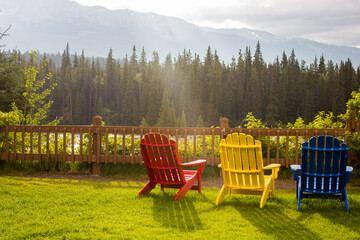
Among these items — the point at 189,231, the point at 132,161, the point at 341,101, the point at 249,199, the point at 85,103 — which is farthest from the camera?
the point at 85,103

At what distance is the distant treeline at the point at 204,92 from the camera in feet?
285

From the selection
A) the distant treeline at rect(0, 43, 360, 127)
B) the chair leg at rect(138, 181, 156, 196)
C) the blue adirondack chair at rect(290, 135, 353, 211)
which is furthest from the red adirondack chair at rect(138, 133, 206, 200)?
the distant treeline at rect(0, 43, 360, 127)

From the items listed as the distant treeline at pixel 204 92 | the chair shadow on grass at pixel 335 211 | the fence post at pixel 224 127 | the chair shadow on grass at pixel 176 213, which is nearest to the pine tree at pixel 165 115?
the distant treeline at pixel 204 92

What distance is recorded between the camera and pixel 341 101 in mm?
86812

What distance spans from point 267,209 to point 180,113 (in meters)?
86.7

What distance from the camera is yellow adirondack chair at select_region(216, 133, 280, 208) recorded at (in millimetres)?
5492

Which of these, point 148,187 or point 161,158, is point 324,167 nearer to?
point 161,158

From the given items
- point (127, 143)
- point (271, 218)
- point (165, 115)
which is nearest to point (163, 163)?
point (271, 218)

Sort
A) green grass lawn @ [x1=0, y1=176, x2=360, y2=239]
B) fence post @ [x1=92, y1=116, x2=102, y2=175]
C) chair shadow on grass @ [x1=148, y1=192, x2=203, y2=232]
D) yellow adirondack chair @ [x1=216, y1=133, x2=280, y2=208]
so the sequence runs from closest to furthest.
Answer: green grass lawn @ [x1=0, y1=176, x2=360, y2=239], chair shadow on grass @ [x1=148, y1=192, x2=203, y2=232], yellow adirondack chair @ [x1=216, y1=133, x2=280, y2=208], fence post @ [x1=92, y1=116, x2=102, y2=175]

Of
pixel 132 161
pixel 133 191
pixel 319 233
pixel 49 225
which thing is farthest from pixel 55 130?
pixel 319 233

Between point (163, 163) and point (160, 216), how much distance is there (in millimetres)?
1138

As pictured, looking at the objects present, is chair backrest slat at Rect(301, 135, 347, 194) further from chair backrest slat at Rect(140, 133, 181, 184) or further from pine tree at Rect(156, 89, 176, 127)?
pine tree at Rect(156, 89, 176, 127)

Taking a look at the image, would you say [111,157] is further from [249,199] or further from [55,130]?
[249,199]

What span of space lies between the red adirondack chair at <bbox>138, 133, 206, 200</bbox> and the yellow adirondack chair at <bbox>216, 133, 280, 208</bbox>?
570mm
